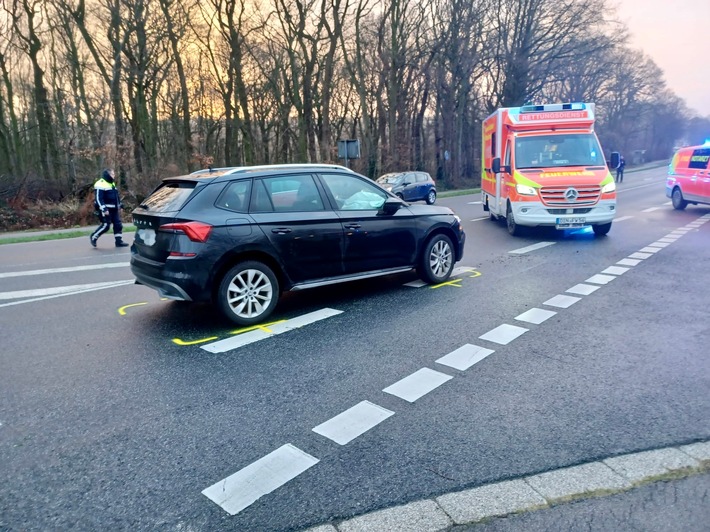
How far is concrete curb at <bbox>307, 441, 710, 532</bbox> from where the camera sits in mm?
2480

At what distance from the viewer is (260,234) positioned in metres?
5.47

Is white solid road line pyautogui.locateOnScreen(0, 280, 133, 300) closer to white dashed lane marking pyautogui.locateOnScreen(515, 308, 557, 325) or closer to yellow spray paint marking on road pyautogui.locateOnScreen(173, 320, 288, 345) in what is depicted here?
yellow spray paint marking on road pyautogui.locateOnScreen(173, 320, 288, 345)

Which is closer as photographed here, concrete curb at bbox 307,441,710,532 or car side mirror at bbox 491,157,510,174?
concrete curb at bbox 307,441,710,532

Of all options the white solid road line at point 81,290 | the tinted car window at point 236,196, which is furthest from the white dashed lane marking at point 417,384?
the white solid road line at point 81,290

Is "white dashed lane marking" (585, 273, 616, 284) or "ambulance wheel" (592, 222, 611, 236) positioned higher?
"ambulance wheel" (592, 222, 611, 236)

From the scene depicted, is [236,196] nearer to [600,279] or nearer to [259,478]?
[259,478]

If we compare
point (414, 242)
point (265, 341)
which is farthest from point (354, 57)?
point (265, 341)

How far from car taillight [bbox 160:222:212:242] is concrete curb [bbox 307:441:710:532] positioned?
3413 mm

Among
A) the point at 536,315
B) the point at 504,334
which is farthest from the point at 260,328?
the point at 536,315

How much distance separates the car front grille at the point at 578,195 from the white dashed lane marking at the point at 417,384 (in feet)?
26.1

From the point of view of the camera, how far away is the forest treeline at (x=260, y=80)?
73.8 feet

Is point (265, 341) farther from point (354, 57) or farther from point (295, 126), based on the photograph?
point (295, 126)

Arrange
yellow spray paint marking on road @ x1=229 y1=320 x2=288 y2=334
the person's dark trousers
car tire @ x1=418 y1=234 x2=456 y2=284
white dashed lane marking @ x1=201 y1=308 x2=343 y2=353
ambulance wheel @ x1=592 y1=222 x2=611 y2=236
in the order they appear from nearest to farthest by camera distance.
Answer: white dashed lane marking @ x1=201 y1=308 x2=343 y2=353
yellow spray paint marking on road @ x1=229 y1=320 x2=288 y2=334
car tire @ x1=418 y1=234 x2=456 y2=284
ambulance wheel @ x1=592 y1=222 x2=611 y2=236
the person's dark trousers

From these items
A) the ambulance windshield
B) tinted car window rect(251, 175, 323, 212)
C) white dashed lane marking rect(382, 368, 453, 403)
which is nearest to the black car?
the ambulance windshield
